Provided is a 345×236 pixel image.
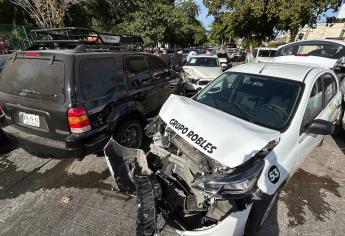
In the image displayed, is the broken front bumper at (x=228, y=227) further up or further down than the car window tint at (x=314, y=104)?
further down

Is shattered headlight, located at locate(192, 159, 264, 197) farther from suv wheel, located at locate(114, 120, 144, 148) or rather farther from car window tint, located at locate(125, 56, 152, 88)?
car window tint, located at locate(125, 56, 152, 88)

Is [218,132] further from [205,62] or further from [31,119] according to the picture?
[205,62]

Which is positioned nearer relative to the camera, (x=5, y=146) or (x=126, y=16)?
(x=5, y=146)

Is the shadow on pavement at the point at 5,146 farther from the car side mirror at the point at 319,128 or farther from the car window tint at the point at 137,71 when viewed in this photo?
the car side mirror at the point at 319,128

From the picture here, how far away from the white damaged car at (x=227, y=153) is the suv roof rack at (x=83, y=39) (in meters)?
2.07

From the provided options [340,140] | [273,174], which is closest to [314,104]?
[273,174]

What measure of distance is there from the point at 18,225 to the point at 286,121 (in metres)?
3.42

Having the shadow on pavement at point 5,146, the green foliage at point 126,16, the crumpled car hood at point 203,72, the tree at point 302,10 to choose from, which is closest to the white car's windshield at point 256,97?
the shadow on pavement at point 5,146

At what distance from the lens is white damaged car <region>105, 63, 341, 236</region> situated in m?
2.12

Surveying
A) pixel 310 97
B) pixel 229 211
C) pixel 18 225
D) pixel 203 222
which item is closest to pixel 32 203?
pixel 18 225

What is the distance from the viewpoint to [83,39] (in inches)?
189

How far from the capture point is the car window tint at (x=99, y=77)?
3.28 metres

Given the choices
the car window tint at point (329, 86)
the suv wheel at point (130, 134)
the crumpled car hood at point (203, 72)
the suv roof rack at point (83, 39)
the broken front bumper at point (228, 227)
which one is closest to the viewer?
the broken front bumper at point (228, 227)

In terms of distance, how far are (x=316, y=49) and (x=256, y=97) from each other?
5.17m
